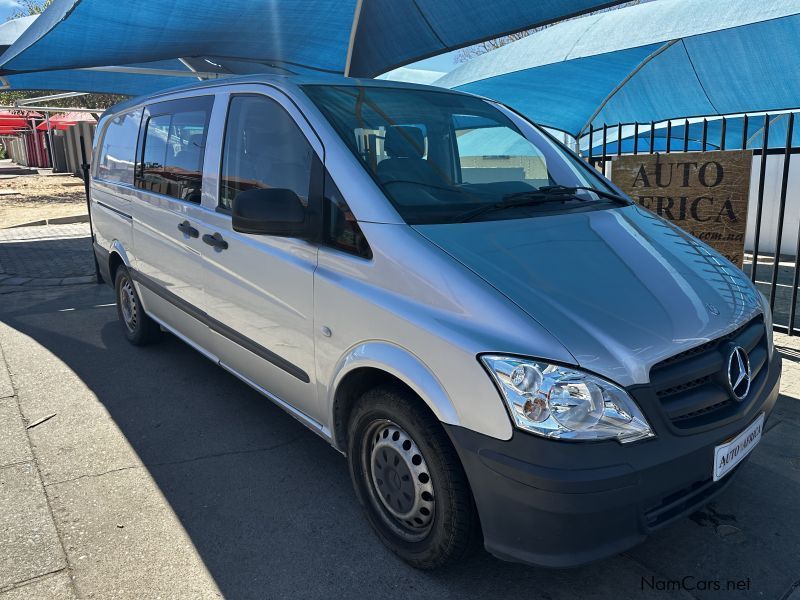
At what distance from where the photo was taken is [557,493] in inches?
73.5

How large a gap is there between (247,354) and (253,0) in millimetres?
5312

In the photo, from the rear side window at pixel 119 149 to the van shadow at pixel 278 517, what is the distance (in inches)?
59.6

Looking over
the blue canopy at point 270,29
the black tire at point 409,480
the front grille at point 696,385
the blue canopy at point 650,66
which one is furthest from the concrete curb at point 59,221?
the front grille at point 696,385

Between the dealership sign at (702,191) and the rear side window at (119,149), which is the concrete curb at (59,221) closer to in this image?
the rear side window at (119,149)

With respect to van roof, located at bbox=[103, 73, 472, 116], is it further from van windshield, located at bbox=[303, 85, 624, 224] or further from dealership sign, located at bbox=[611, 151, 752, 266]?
dealership sign, located at bbox=[611, 151, 752, 266]

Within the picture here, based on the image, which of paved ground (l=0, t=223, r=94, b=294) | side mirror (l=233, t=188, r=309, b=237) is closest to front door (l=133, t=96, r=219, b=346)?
side mirror (l=233, t=188, r=309, b=237)

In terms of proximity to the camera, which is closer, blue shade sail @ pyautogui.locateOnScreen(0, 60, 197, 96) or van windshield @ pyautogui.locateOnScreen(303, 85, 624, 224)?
van windshield @ pyautogui.locateOnScreen(303, 85, 624, 224)

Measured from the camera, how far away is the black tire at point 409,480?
2.16 metres

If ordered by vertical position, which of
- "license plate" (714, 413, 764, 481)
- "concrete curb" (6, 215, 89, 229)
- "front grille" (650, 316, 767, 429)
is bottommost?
"concrete curb" (6, 215, 89, 229)

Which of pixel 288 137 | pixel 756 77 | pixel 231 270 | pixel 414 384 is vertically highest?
pixel 756 77

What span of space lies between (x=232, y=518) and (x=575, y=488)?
1.63 metres

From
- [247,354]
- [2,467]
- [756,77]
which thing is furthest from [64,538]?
[756,77]

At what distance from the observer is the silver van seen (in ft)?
6.37

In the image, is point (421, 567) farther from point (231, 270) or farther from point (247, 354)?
point (231, 270)
